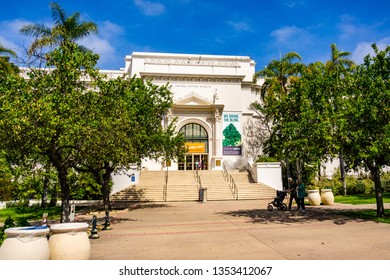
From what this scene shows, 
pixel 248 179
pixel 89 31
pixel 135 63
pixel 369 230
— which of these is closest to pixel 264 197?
pixel 248 179

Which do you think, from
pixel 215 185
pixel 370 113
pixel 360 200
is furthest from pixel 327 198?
pixel 215 185

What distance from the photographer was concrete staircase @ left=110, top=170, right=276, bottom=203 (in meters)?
27.0

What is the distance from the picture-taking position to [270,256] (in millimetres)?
7598

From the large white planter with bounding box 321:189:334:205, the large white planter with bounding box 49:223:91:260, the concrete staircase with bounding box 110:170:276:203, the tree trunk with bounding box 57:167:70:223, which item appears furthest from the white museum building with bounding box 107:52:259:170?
the large white planter with bounding box 49:223:91:260

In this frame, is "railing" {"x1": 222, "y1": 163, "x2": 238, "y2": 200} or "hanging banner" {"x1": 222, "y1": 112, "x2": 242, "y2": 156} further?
"hanging banner" {"x1": 222, "y1": 112, "x2": 242, "y2": 156}

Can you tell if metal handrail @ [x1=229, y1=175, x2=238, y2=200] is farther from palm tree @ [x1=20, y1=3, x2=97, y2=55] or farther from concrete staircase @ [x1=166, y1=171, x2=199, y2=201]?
palm tree @ [x1=20, y1=3, x2=97, y2=55]

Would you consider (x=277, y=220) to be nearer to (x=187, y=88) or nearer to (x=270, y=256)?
(x=270, y=256)

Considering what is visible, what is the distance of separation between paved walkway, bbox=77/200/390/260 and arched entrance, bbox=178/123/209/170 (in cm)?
2513

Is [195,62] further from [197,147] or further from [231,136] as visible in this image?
[197,147]

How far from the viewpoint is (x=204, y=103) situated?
38969mm

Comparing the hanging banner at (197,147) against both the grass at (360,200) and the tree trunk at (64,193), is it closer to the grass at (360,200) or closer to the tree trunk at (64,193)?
the grass at (360,200)

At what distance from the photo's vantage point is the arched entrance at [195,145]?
3972 centimetres

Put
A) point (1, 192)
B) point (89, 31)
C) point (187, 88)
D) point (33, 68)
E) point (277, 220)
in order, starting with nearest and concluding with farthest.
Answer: point (33, 68) → point (277, 220) → point (89, 31) → point (1, 192) → point (187, 88)

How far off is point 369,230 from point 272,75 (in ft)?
84.1
